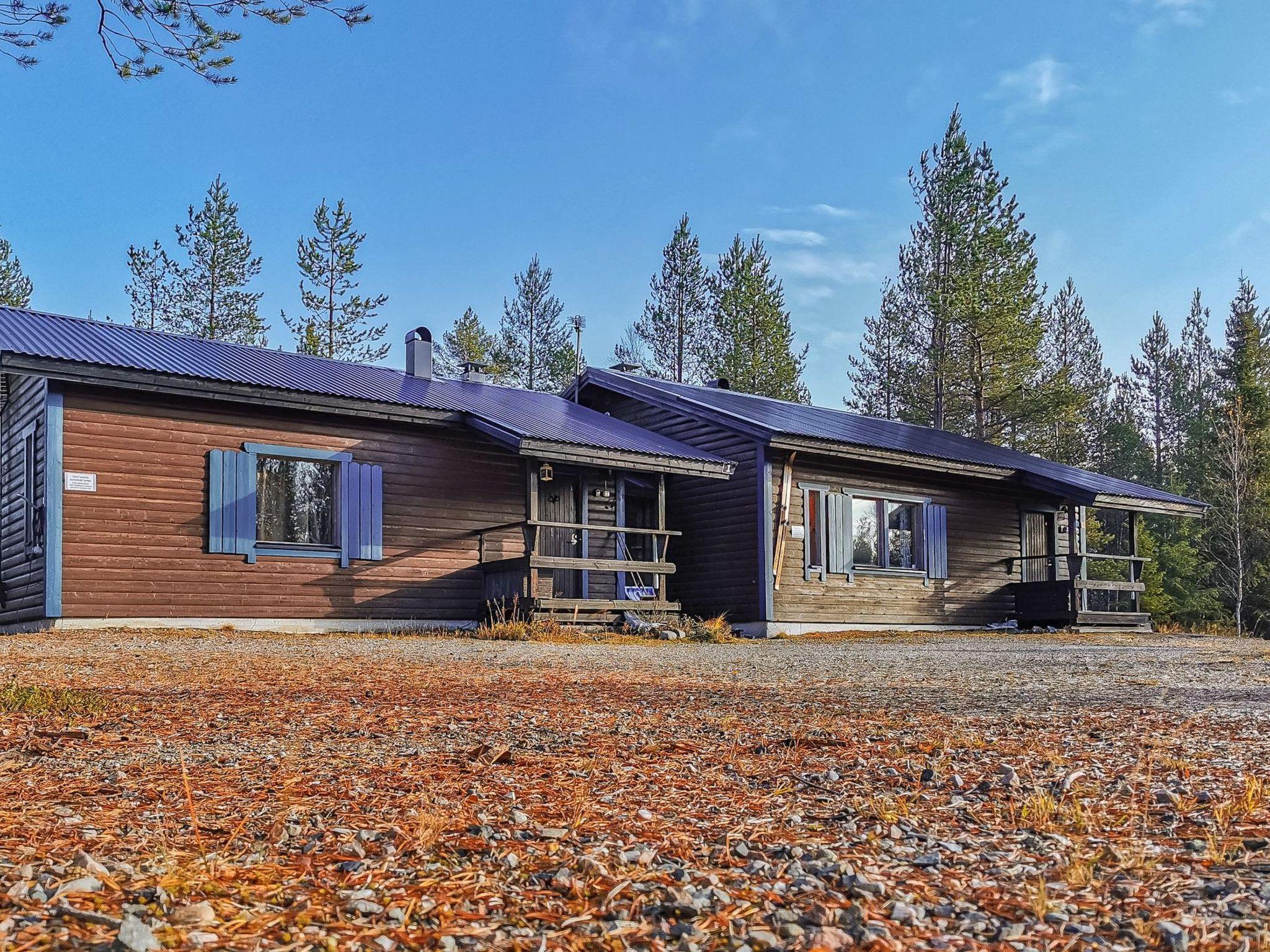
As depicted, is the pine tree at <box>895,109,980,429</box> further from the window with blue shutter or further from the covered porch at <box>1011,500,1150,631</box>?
the window with blue shutter

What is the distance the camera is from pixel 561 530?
18422mm

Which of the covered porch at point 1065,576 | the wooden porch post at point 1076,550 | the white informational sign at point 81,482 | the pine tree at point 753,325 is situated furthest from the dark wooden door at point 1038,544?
the white informational sign at point 81,482

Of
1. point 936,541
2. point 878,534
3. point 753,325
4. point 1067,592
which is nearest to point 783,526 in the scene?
point 878,534

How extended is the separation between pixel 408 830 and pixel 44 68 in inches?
211

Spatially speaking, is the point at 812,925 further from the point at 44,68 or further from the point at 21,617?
the point at 21,617

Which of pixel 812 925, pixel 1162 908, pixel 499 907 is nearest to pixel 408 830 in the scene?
pixel 499 907

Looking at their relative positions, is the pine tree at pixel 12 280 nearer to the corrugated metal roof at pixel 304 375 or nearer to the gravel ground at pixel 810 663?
the corrugated metal roof at pixel 304 375

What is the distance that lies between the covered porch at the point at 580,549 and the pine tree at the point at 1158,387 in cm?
4178

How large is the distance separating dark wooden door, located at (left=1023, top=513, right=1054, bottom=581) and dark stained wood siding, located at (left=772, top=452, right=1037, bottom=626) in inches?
13.9

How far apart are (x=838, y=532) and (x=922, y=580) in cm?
245

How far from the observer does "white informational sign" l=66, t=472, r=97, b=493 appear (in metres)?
13.1

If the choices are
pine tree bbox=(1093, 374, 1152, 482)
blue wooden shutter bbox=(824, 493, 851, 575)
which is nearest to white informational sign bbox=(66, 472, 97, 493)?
blue wooden shutter bbox=(824, 493, 851, 575)

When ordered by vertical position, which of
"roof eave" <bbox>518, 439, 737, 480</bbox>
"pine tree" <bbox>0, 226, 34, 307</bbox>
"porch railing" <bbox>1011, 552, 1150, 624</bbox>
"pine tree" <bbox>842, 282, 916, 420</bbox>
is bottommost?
"porch railing" <bbox>1011, 552, 1150, 624</bbox>

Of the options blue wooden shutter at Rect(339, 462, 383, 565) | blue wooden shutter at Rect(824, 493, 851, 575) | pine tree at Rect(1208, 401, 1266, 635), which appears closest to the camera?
blue wooden shutter at Rect(339, 462, 383, 565)
